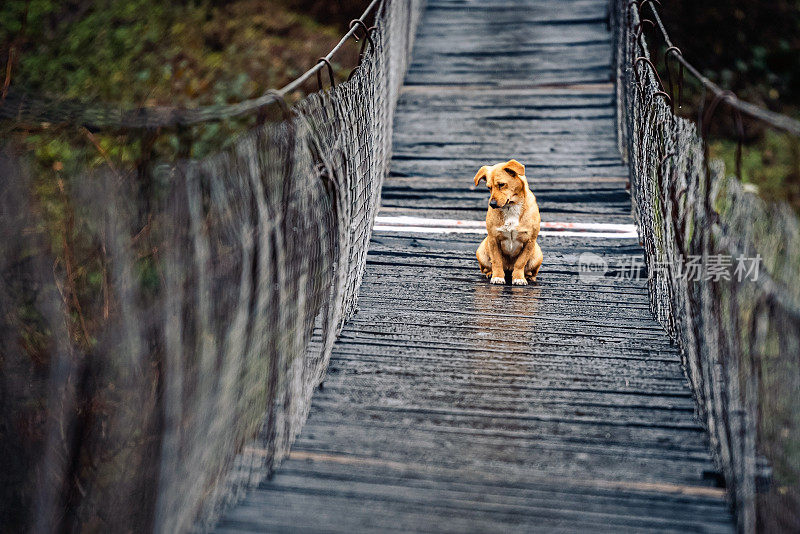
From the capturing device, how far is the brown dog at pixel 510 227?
3.21 meters

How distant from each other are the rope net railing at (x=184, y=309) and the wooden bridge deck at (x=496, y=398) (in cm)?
17

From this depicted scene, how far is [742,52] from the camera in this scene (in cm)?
849

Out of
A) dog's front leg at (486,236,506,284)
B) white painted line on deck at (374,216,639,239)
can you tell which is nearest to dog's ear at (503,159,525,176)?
dog's front leg at (486,236,506,284)

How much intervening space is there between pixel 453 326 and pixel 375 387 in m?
0.57

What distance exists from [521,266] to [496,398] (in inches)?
43.1

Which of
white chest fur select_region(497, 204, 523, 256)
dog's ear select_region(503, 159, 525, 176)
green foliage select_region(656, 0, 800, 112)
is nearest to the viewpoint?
dog's ear select_region(503, 159, 525, 176)

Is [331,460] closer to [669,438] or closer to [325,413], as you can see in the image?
[325,413]

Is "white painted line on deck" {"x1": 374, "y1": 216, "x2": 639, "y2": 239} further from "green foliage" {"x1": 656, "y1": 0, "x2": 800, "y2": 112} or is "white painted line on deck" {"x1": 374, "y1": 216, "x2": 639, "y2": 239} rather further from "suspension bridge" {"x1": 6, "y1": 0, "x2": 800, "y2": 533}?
"green foliage" {"x1": 656, "y1": 0, "x2": 800, "y2": 112}


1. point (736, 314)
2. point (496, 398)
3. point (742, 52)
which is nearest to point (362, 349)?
point (496, 398)

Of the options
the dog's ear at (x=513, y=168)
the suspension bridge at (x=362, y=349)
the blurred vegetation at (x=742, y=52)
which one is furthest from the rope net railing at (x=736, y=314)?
the blurred vegetation at (x=742, y=52)

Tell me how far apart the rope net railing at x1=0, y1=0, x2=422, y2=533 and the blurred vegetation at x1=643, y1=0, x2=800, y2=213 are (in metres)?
5.78

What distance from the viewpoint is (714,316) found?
6.93ft

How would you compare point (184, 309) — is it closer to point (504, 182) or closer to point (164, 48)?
point (504, 182)

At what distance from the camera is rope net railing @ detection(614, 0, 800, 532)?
158 centimetres
